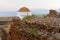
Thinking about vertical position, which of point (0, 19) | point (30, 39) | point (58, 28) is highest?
point (58, 28)

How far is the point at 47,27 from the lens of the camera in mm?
3867

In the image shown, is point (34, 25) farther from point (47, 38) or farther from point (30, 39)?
point (47, 38)

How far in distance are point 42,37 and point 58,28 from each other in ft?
1.83

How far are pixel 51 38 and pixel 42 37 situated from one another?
1.24 feet

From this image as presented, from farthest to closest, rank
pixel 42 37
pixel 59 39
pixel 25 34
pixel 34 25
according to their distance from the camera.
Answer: pixel 34 25 → pixel 25 34 → pixel 42 37 → pixel 59 39

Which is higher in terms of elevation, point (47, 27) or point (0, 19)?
point (47, 27)

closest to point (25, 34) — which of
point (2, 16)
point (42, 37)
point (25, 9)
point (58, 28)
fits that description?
point (58, 28)

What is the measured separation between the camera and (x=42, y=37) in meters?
3.01

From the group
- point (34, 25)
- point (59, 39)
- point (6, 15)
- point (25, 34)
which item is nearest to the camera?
point (59, 39)

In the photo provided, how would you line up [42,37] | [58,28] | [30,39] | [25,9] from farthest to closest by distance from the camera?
[25,9] < [30,39] < [58,28] < [42,37]

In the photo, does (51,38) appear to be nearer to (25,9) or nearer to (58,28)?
(58,28)

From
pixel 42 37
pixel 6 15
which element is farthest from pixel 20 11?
pixel 42 37

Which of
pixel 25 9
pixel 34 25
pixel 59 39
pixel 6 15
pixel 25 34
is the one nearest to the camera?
pixel 59 39

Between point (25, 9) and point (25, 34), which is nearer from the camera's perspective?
point (25, 34)
